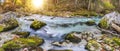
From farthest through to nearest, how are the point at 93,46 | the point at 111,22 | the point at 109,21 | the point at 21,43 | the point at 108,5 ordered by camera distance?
1. the point at 108,5
2. the point at 109,21
3. the point at 111,22
4. the point at 93,46
5. the point at 21,43

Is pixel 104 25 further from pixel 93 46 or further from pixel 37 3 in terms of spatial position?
pixel 37 3

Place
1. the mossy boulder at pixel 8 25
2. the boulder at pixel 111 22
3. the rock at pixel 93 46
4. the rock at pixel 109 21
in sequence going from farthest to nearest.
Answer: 1. the rock at pixel 109 21
2. the boulder at pixel 111 22
3. the mossy boulder at pixel 8 25
4. the rock at pixel 93 46

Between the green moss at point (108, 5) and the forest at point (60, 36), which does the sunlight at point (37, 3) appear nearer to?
the forest at point (60, 36)

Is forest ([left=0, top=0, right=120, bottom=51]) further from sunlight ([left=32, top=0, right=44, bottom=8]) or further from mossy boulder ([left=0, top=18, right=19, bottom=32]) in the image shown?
sunlight ([left=32, top=0, right=44, bottom=8])

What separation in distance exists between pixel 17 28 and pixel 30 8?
963 centimetres

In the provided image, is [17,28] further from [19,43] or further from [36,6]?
[36,6]

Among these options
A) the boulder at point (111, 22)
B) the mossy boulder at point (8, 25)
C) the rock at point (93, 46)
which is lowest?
the rock at point (93, 46)

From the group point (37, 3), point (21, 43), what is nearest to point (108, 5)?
point (37, 3)

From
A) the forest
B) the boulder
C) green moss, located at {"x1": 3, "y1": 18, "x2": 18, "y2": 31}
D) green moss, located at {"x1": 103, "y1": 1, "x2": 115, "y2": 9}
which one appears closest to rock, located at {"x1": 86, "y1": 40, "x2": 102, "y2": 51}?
the forest

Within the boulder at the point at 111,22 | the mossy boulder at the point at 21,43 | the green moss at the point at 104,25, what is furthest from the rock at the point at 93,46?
the green moss at the point at 104,25

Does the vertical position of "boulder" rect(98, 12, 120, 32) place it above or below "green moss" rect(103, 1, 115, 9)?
above

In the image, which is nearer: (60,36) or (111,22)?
(60,36)

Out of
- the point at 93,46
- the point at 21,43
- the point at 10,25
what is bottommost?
the point at 93,46

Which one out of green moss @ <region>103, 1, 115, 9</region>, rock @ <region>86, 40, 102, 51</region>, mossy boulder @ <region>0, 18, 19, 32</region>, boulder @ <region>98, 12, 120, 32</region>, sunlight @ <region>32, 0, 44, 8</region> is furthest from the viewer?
green moss @ <region>103, 1, 115, 9</region>
